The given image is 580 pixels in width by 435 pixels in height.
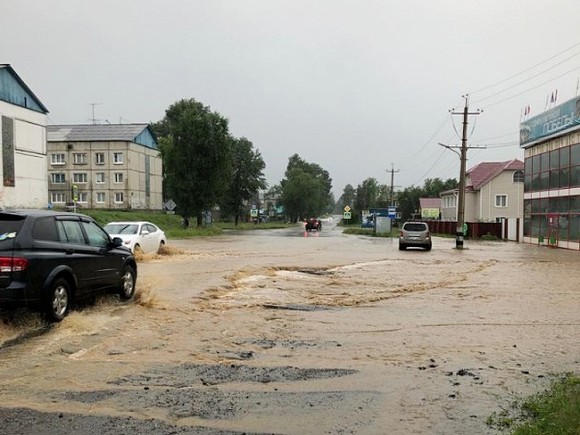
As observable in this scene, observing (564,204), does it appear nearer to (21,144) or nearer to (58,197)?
(21,144)

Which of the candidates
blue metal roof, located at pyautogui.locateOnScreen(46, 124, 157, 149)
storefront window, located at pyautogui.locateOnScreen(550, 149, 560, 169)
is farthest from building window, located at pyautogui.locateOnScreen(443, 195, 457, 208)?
blue metal roof, located at pyautogui.locateOnScreen(46, 124, 157, 149)

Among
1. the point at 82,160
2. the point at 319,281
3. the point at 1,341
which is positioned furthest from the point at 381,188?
the point at 1,341

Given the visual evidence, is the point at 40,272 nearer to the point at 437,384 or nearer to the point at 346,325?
the point at 346,325

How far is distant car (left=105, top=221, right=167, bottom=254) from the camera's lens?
20188 mm

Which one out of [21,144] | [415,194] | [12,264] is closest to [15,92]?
[21,144]

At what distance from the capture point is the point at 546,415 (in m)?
4.56

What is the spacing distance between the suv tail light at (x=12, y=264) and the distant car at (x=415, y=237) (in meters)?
26.3

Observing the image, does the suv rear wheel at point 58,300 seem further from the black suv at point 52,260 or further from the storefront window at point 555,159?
the storefront window at point 555,159

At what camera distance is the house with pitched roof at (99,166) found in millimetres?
70438

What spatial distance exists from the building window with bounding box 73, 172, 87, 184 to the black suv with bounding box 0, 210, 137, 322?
65.3 m

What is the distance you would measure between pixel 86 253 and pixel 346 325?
436 centimetres

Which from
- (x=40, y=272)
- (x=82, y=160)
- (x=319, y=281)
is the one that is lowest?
(x=319, y=281)

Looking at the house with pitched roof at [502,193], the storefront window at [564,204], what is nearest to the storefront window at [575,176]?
the storefront window at [564,204]

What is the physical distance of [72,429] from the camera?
438 cm
